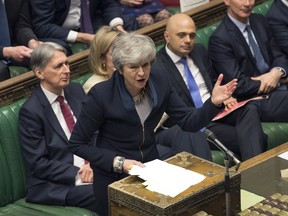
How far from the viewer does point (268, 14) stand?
16.8ft

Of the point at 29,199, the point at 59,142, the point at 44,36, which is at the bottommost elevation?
the point at 29,199

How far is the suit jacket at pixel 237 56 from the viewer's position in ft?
15.3

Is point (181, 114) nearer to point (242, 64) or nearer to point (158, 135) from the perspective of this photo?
point (158, 135)

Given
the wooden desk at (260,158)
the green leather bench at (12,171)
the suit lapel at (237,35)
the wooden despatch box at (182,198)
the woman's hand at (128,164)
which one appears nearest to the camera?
the wooden despatch box at (182,198)

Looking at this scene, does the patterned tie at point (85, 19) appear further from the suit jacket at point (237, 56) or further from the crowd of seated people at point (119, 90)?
the suit jacket at point (237, 56)

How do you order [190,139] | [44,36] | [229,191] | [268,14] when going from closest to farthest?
1. [229,191]
2. [190,139]
3. [44,36]
4. [268,14]

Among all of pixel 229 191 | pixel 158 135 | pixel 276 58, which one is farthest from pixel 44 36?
pixel 229 191

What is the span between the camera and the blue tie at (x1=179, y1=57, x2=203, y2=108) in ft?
14.7

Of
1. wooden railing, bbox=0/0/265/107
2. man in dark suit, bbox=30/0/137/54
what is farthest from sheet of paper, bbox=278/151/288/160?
man in dark suit, bbox=30/0/137/54

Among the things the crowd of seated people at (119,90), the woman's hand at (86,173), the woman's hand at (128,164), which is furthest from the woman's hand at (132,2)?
the woman's hand at (128,164)

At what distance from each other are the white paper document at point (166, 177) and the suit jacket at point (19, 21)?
1.56 metres

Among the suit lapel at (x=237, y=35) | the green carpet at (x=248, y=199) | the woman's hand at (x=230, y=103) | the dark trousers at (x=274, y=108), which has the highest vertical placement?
the suit lapel at (x=237, y=35)

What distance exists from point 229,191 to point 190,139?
3.84ft

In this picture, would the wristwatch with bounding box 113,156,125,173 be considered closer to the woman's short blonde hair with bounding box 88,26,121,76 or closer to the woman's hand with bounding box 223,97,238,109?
the woman's short blonde hair with bounding box 88,26,121,76
